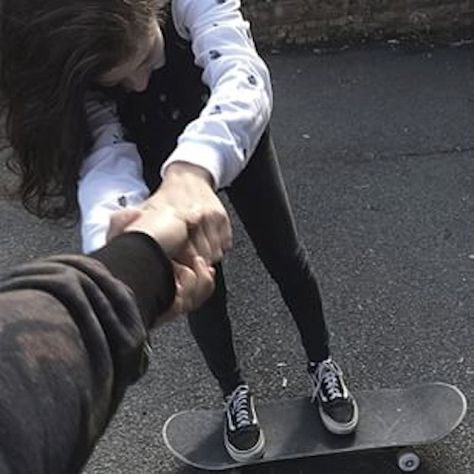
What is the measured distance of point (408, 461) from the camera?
267 cm

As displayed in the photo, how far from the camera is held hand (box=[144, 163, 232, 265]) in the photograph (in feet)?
4.51

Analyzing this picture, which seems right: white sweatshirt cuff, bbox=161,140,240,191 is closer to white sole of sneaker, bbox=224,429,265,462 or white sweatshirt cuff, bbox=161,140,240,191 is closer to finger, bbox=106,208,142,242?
finger, bbox=106,208,142,242

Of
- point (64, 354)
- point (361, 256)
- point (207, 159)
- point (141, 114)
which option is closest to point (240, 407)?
point (141, 114)

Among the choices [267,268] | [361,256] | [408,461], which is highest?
[267,268]

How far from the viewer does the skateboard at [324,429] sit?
8.80 feet

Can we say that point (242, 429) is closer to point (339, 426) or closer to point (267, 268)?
point (339, 426)

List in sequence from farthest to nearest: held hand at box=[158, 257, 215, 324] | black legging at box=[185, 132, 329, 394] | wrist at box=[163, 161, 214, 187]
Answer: black legging at box=[185, 132, 329, 394] → wrist at box=[163, 161, 214, 187] → held hand at box=[158, 257, 215, 324]

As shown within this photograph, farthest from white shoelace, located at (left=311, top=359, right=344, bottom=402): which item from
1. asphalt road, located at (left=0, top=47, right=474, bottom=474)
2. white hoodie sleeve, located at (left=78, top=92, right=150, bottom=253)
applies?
white hoodie sleeve, located at (left=78, top=92, right=150, bottom=253)

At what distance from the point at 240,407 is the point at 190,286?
1.52 meters

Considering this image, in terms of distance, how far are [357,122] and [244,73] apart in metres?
3.21

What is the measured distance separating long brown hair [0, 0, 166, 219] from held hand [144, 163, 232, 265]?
1.48 ft

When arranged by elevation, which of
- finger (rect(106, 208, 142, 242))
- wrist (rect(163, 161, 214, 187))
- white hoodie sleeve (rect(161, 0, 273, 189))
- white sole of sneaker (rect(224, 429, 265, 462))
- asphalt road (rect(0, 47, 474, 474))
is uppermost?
finger (rect(106, 208, 142, 242))

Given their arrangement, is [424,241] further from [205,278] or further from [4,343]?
[4,343]

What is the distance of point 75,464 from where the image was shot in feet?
3.05
